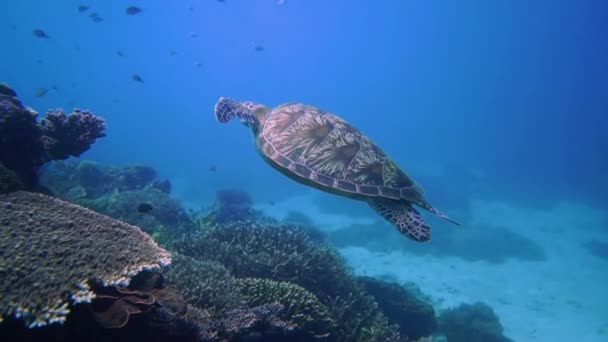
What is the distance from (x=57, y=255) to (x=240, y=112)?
244 inches

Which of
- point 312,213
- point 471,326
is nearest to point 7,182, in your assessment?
point 471,326

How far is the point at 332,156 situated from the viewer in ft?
24.0

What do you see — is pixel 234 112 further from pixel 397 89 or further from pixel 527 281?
pixel 397 89

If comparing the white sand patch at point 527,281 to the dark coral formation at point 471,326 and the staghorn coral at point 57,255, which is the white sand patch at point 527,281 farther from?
the staghorn coral at point 57,255

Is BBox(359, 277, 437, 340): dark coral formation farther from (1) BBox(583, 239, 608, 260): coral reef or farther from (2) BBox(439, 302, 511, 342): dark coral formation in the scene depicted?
(1) BBox(583, 239, 608, 260): coral reef

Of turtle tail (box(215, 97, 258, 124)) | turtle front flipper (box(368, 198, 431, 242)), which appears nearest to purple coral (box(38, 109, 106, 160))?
turtle tail (box(215, 97, 258, 124))

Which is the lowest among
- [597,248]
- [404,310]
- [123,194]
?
[404,310]

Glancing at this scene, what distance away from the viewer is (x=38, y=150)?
6609 millimetres

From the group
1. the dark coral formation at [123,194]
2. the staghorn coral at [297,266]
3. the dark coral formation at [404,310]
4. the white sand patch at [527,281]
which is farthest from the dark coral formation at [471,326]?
the dark coral formation at [123,194]

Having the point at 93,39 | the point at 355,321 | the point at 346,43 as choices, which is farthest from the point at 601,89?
the point at 93,39

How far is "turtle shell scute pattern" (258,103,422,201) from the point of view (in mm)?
6973

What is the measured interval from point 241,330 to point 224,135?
87945mm

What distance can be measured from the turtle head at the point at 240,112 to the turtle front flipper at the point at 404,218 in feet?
12.6

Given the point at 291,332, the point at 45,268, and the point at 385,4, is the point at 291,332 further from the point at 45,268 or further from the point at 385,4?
the point at 385,4
